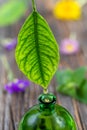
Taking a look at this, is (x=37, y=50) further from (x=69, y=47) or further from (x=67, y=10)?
(x=67, y=10)

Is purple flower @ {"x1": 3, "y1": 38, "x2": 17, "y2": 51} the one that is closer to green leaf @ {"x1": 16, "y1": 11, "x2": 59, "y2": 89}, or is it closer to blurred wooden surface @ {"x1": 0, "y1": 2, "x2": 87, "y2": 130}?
blurred wooden surface @ {"x1": 0, "y1": 2, "x2": 87, "y2": 130}

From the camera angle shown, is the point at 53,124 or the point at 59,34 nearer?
the point at 53,124

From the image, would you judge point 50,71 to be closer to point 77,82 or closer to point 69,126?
point 69,126

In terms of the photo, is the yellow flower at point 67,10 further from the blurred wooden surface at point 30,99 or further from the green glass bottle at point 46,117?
the green glass bottle at point 46,117

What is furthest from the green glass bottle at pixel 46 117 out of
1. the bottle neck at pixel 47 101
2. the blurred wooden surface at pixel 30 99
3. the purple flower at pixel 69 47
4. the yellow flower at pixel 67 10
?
the yellow flower at pixel 67 10

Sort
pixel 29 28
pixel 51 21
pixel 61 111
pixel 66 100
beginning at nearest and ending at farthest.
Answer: pixel 29 28
pixel 61 111
pixel 66 100
pixel 51 21

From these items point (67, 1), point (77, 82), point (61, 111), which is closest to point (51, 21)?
point (67, 1)

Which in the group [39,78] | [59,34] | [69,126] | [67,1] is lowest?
[69,126]

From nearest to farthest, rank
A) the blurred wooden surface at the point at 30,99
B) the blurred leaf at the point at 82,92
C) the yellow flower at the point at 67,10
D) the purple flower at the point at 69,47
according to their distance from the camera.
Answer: the blurred wooden surface at the point at 30,99 → the blurred leaf at the point at 82,92 → the purple flower at the point at 69,47 → the yellow flower at the point at 67,10
